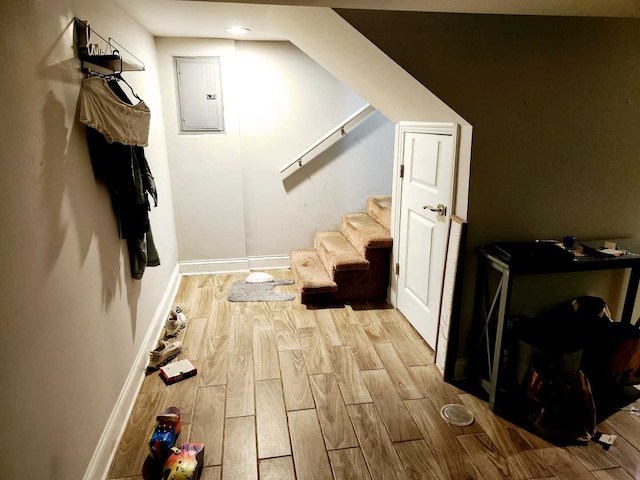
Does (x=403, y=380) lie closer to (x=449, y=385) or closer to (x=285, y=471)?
(x=449, y=385)

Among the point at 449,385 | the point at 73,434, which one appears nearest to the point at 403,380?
the point at 449,385

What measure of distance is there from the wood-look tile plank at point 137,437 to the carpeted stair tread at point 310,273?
131 cm

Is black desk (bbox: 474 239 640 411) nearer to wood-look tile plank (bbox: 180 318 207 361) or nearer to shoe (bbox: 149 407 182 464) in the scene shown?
shoe (bbox: 149 407 182 464)

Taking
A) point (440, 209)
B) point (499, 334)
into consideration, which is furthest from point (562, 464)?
point (440, 209)

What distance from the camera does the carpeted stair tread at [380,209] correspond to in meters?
3.39

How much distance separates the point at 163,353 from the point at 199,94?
6.73 feet

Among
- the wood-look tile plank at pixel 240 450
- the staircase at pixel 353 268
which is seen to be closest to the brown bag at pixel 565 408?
the wood-look tile plank at pixel 240 450

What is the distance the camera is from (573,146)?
208 cm

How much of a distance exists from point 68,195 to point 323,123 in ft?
8.23

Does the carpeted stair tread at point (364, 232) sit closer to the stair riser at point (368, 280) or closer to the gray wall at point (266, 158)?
the stair riser at point (368, 280)

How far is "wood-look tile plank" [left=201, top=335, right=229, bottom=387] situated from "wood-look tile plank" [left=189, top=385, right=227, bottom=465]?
0.07m

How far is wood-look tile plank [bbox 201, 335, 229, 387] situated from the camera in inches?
90.0

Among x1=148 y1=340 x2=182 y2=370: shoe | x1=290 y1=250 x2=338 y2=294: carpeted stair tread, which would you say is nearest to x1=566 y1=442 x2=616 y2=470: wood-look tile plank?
x1=290 y1=250 x2=338 y2=294: carpeted stair tread

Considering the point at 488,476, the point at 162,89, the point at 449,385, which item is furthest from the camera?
the point at 162,89
